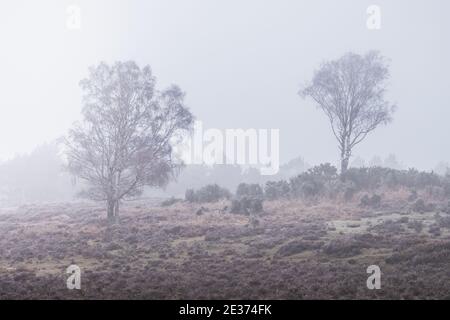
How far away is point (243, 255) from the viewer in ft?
66.0

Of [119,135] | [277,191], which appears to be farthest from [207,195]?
[119,135]

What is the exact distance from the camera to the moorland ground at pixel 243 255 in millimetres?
14062

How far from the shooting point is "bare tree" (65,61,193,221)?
110 feet

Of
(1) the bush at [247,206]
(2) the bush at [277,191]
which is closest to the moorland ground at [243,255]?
(1) the bush at [247,206]

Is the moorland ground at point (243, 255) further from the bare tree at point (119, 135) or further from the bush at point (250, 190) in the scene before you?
the bush at point (250, 190)

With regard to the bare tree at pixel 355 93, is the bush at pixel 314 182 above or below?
below

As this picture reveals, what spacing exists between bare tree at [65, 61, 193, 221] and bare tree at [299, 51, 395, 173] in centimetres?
1871

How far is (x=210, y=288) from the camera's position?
1445cm

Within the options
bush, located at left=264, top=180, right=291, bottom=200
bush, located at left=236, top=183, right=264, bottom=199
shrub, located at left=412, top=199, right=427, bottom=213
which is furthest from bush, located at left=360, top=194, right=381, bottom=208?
bush, located at left=236, top=183, right=264, bottom=199

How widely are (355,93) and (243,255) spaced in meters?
29.6

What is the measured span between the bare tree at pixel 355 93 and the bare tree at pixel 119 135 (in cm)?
1871

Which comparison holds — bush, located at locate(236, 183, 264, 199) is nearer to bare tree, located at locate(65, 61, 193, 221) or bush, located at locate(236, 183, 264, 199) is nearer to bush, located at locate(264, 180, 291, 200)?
bush, located at locate(264, 180, 291, 200)

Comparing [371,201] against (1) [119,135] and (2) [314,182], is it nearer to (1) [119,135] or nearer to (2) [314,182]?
(2) [314,182]
